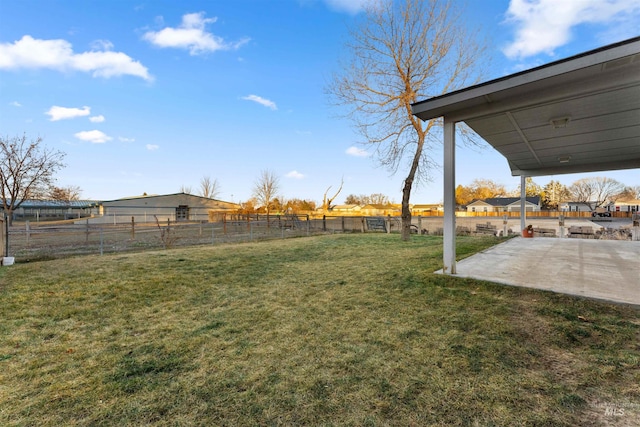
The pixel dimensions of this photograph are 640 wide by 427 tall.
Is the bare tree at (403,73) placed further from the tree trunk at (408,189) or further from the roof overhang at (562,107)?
the roof overhang at (562,107)

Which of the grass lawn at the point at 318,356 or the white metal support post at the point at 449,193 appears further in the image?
the white metal support post at the point at 449,193

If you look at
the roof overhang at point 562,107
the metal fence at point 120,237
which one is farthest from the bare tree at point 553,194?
the roof overhang at point 562,107

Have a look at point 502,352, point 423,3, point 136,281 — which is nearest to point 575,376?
point 502,352

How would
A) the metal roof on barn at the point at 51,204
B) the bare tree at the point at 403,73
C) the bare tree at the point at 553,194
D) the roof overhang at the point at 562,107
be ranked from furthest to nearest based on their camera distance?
the bare tree at the point at 553,194
the metal roof on barn at the point at 51,204
the bare tree at the point at 403,73
the roof overhang at the point at 562,107

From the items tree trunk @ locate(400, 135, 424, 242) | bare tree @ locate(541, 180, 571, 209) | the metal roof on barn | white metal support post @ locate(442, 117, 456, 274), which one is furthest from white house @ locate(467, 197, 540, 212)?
the metal roof on barn

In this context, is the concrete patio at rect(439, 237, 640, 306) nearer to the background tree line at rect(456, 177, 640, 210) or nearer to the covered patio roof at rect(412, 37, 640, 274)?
the covered patio roof at rect(412, 37, 640, 274)

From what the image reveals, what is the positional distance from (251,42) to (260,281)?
32.3 ft

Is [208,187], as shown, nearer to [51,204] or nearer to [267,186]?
[267,186]

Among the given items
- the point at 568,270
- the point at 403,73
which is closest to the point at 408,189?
the point at 403,73

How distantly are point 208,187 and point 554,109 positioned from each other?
159ft

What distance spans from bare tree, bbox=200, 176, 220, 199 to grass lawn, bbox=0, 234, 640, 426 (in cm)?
4537

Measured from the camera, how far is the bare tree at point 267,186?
3807 cm

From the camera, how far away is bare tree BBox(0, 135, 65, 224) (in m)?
17.2

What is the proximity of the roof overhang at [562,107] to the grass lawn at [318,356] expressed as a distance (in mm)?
2453
